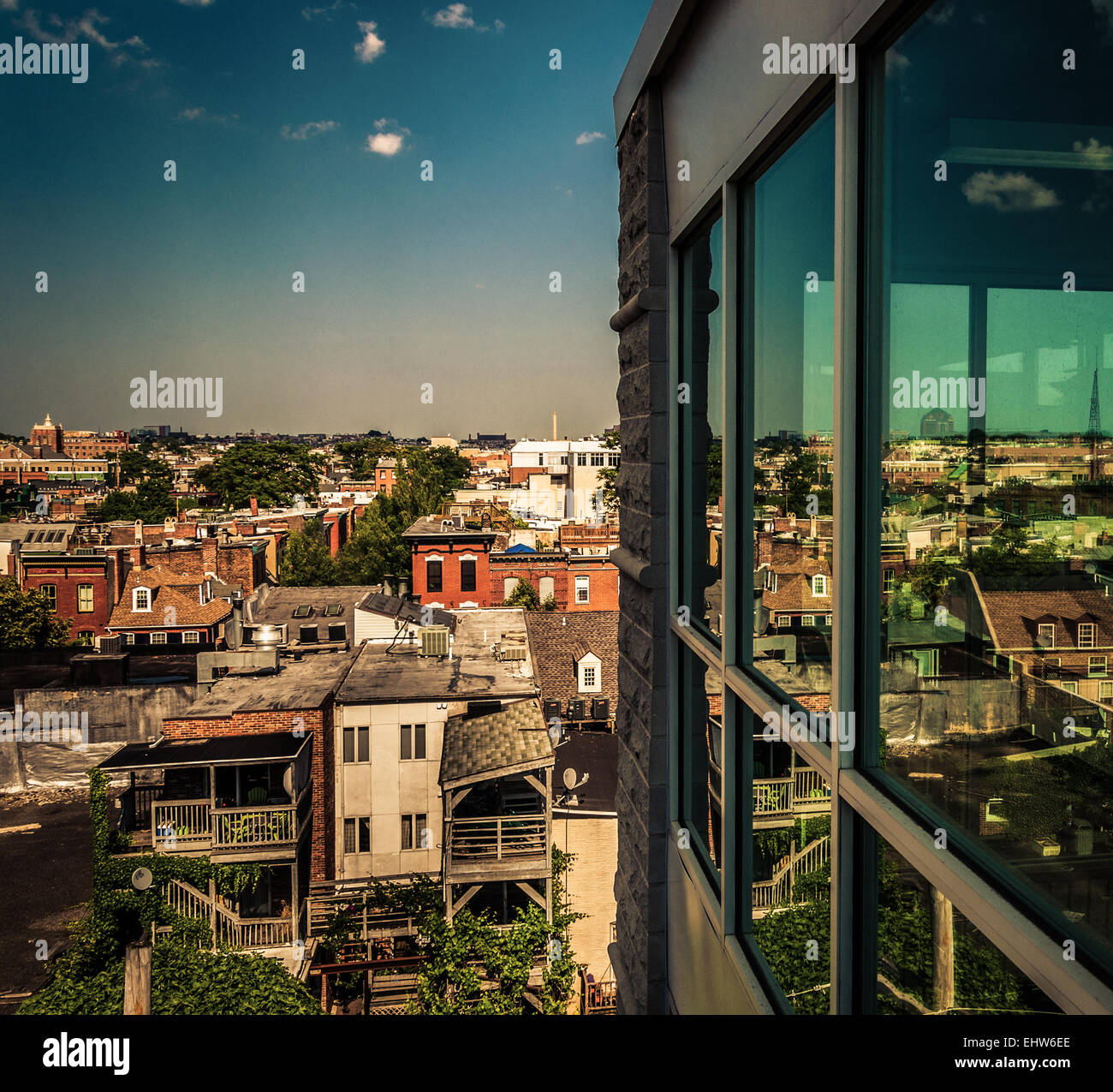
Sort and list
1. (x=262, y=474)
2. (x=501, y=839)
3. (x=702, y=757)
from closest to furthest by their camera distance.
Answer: (x=702, y=757) → (x=501, y=839) → (x=262, y=474)

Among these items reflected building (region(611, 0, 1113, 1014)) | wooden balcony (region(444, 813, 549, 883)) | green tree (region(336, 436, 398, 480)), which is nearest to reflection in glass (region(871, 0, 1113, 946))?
reflected building (region(611, 0, 1113, 1014))

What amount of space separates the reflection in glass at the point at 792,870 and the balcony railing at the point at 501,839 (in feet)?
43.9

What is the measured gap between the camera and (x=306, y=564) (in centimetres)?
4434

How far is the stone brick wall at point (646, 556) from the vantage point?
385cm

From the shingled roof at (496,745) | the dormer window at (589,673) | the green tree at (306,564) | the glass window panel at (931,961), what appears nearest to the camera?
the glass window panel at (931,961)

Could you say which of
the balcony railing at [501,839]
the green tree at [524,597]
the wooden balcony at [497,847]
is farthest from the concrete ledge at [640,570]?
the green tree at [524,597]

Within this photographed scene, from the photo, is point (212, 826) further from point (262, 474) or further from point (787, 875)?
point (262, 474)

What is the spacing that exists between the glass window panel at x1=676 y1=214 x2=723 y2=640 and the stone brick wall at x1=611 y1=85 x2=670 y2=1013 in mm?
189

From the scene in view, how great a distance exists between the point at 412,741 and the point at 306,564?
29000 millimetres

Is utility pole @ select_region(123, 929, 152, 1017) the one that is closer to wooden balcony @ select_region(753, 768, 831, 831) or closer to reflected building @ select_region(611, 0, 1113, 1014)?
reflected building @ select_region(611, 0, 1113, 1014)

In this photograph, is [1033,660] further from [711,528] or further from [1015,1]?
[711,528]

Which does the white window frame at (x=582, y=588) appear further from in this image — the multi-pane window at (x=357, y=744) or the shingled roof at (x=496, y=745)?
the multi-pane window at (x=357, y=744)

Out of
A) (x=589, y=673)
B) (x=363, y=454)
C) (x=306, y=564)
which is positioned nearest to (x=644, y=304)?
(x=589, y=673)
